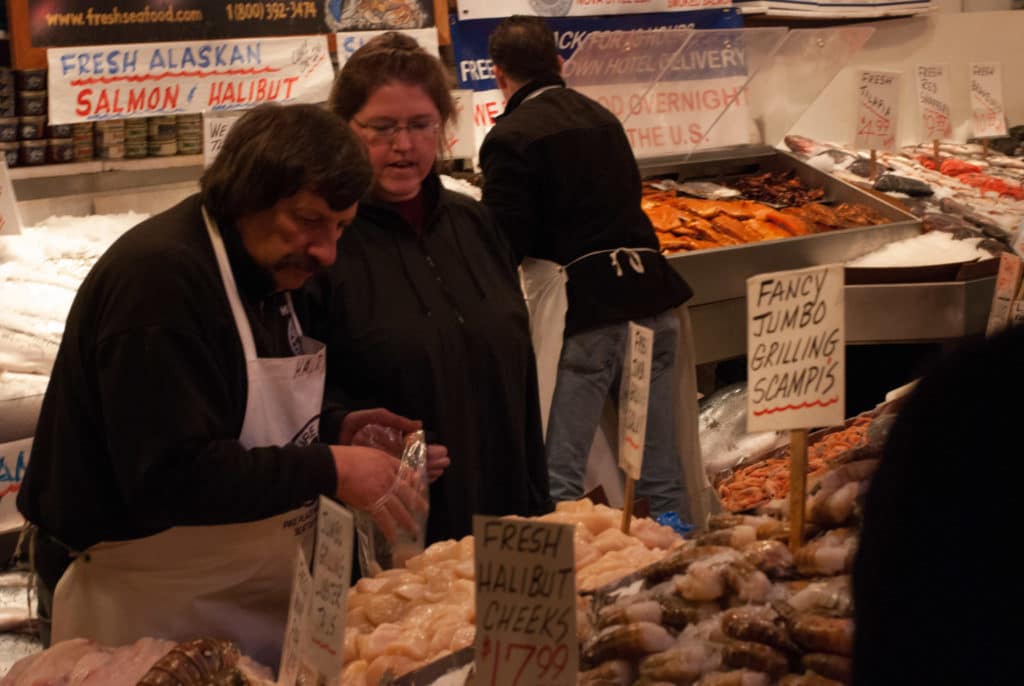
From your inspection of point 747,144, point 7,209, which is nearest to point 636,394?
point 7,209

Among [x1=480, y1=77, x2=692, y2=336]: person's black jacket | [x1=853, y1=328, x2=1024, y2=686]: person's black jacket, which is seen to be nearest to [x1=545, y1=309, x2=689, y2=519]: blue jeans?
[x1=480, y1=77, x2=692, y2=336]: person's black jacket

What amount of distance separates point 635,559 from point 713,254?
10.1 feet

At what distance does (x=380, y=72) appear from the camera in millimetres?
2672

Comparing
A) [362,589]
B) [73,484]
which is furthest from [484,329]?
[73,484]

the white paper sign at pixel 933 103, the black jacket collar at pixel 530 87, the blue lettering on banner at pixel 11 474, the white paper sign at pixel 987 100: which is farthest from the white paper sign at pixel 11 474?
the white paper sign at pixel 987 100

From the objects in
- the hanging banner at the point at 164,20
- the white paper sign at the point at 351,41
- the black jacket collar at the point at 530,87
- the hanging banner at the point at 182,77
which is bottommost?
the black jacket collar at the point at 530,87

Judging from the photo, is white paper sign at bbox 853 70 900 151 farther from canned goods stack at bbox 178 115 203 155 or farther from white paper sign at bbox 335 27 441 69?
canned goods stack at bbox 178 115 203 155

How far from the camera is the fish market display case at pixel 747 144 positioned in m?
5.21

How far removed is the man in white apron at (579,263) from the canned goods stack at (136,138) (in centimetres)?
163

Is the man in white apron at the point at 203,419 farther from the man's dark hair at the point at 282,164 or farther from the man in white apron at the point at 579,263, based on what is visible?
the man in white apron at the point at 579,263

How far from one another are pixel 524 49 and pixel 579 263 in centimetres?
71

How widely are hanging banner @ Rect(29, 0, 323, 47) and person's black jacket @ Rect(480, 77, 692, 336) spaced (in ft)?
5.35

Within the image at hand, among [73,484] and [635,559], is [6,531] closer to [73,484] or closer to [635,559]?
[73,484]

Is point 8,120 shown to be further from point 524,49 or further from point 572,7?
point 572,7
